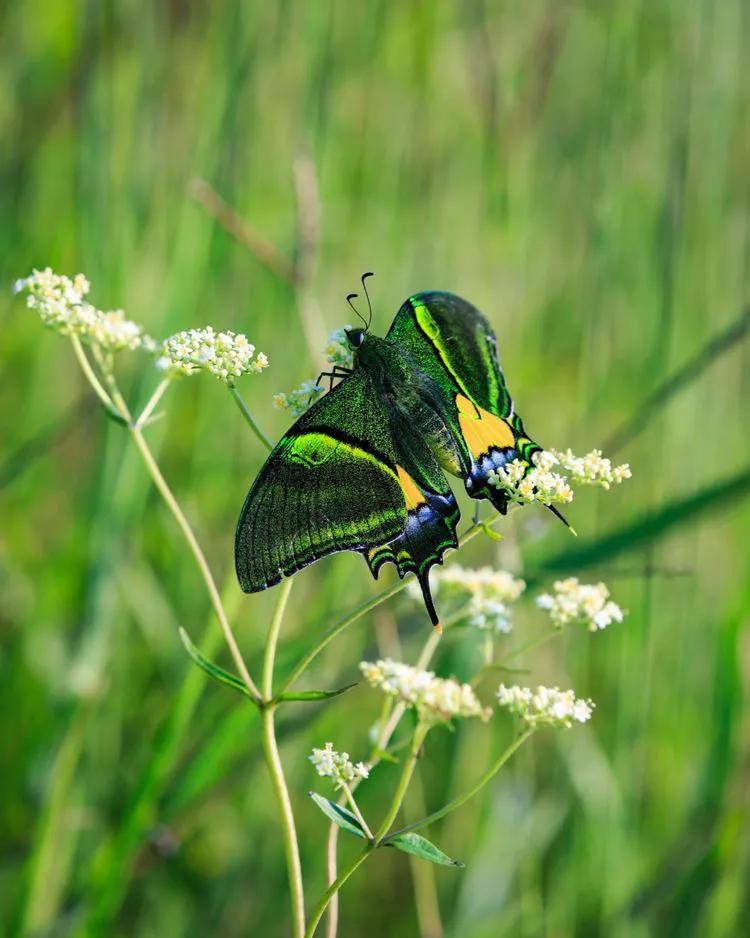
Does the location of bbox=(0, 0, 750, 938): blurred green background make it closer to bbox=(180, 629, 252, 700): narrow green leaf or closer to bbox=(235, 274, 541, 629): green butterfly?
bbox=(235, 274, 541, 629): green butterfly

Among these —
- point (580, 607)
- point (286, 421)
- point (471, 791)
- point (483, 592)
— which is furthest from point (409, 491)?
point (286, 421)

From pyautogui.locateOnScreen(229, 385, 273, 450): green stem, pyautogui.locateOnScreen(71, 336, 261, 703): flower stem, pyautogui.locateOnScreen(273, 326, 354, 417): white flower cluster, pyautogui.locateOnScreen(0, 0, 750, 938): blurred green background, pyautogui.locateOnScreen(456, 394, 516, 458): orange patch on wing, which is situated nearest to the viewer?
pyautogui.locateOnScreen(71, 336, 261, 703): flower stem

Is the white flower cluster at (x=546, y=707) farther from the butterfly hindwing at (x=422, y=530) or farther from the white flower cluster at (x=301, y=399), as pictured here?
the white flower cluster at (x=301, y=399)

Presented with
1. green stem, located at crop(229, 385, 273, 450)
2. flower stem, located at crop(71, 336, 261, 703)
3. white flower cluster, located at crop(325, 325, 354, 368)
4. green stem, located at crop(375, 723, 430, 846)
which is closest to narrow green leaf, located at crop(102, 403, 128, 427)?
flower stem, located at crop(71, 336, 261, 703)

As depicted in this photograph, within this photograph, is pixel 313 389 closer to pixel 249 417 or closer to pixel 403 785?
pixel 249 417

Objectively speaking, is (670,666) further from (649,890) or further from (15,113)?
(15,113)

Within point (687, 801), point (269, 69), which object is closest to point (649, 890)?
point (687, 801)
